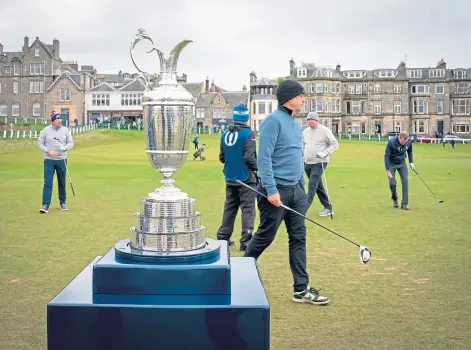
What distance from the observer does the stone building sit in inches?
4183

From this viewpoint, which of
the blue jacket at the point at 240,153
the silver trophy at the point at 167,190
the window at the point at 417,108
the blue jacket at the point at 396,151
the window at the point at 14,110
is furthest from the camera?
the window at the point at 417,108

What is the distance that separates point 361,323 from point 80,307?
316 centimetres

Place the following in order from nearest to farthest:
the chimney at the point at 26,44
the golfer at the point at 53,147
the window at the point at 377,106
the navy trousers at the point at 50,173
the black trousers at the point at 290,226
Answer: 1. the black trousers at the point at 290,226
2. the golfer at the point at 53,147
3. the navy trousers at the point at 50,173
4. the chimney at the point at 26,44
5. the window at the point at 377,106

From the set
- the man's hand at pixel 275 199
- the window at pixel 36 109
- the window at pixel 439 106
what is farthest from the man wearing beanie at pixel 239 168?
the window at pixel 439 106

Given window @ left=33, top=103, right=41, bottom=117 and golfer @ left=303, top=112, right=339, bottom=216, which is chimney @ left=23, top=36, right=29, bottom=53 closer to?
window @ left=33, top=103, right=41, bottom=117

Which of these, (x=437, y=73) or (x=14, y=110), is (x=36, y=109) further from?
(x=437, y=73)

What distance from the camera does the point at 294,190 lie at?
7.14 meters

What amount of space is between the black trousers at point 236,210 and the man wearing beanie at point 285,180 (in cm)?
301

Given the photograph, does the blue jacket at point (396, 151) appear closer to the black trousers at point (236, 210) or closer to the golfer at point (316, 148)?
the golfer at point (316, 148)

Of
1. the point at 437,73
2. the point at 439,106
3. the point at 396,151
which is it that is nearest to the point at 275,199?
the point at 396,151

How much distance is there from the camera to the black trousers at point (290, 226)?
23.2 feet

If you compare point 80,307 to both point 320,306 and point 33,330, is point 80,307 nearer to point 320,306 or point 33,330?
point 33,330

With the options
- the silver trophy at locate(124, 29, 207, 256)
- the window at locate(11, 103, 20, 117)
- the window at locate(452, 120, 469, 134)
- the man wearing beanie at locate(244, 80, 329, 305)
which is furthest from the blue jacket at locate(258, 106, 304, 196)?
the window at locate(452, 120, 469, 134)

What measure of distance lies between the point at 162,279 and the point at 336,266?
5.05 meters
